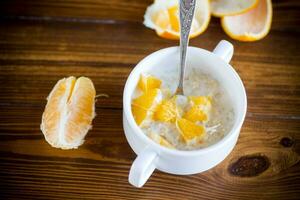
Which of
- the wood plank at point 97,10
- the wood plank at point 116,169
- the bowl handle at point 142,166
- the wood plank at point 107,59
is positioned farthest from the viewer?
the wood plank at point 97,10

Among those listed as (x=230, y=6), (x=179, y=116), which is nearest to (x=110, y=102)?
(x=179, y=116)

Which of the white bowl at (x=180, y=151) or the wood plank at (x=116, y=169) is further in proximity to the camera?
the wood plank at (x=116, y=169)

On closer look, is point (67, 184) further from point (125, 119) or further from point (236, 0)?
point (236, 0)

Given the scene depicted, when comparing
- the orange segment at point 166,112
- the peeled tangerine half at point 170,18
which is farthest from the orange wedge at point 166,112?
the peeled tangerine half at point 170,18

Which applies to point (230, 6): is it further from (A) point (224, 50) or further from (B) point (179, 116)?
(B) point (179, 116)

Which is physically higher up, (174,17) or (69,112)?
(174,17)

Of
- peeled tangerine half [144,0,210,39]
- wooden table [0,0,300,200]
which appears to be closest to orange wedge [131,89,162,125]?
wooden table [0,0,300,200]

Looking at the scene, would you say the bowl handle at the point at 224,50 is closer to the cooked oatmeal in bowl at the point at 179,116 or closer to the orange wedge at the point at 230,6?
the cooked oatmeal in bowl at the point at 179,116

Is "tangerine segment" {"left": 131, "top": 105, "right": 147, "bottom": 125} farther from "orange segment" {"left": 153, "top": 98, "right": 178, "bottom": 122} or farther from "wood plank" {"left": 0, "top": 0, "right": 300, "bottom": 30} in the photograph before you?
"wood plank" {"left": 0, "top": 0, "right": 300, "bottom": 30}
